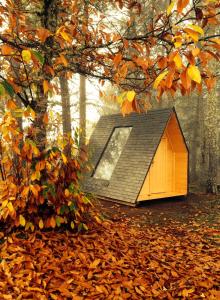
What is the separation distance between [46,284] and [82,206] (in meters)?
1.72

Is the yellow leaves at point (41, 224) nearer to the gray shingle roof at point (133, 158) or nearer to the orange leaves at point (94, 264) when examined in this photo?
the orange leaves at point (94, 264)

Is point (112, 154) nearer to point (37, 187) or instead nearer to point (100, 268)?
point (37, 187)

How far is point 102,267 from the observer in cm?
423

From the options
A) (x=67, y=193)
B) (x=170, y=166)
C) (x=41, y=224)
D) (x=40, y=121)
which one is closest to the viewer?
(x=41, y=224)

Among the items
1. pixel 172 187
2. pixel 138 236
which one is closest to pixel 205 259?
pixel 138 236

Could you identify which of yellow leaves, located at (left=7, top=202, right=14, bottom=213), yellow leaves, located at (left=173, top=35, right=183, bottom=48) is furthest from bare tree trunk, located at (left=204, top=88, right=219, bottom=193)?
yellow leaves, located at (left=173, top=35, right=183, bottom=48)

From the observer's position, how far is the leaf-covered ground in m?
3.62

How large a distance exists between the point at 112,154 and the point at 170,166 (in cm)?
233

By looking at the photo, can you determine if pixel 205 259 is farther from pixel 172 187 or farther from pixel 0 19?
pixel 172 187

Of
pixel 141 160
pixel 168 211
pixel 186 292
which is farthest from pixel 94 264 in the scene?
pixel 141 160

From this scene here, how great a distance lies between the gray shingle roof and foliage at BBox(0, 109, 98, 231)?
4502 millimetres

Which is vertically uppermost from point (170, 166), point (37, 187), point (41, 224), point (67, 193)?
point (170, 166)

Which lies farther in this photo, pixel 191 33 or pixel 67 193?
pixel 67 193

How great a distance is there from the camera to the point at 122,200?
950cm
